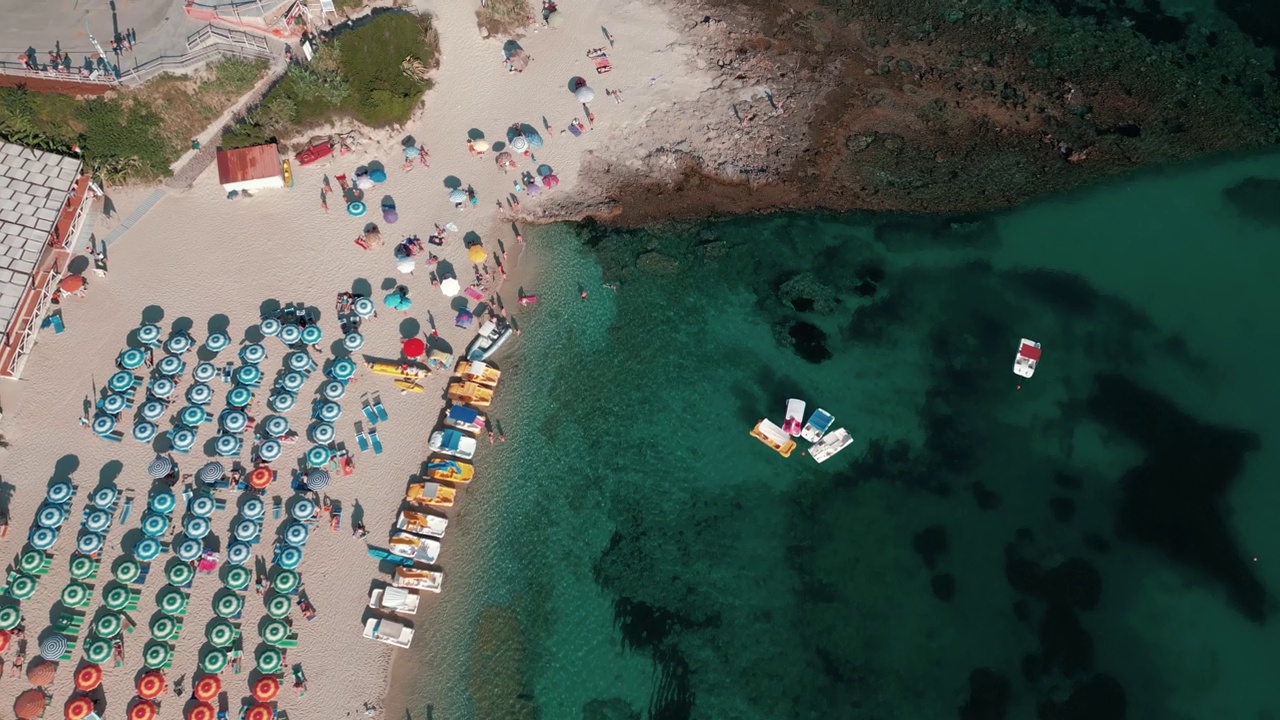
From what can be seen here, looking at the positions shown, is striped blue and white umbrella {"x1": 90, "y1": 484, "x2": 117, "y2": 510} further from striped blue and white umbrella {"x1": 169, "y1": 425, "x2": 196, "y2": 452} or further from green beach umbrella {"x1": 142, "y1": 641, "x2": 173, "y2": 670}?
green beach umbrella {"x1": 142, "y1": 641, "x2": 173, "y2": 670}

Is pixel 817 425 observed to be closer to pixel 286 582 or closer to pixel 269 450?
pixel 286 582

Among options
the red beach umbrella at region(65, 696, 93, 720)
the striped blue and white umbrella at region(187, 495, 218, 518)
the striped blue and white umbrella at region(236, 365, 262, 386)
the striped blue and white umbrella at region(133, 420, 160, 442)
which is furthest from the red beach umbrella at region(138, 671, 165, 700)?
the striped blue and white umbrella at region(236, 365, 262, 386)

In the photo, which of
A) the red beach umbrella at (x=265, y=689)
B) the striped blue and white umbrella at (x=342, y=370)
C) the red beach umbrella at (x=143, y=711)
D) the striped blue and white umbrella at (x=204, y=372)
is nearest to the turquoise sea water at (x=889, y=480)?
the red beach umbrella at (x=265, y=689)

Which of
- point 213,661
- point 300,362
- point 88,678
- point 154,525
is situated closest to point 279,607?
point 213,661

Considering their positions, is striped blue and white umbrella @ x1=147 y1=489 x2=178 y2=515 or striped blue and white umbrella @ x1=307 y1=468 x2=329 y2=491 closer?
striped blue and white umbrella @ x1=147 y1=489 x2=178 y2=515

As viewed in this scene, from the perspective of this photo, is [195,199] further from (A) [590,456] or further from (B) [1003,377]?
(B) [1003,377]

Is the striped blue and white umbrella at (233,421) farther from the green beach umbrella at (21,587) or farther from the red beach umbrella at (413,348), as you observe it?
the green beach umbrella at (21,587)
